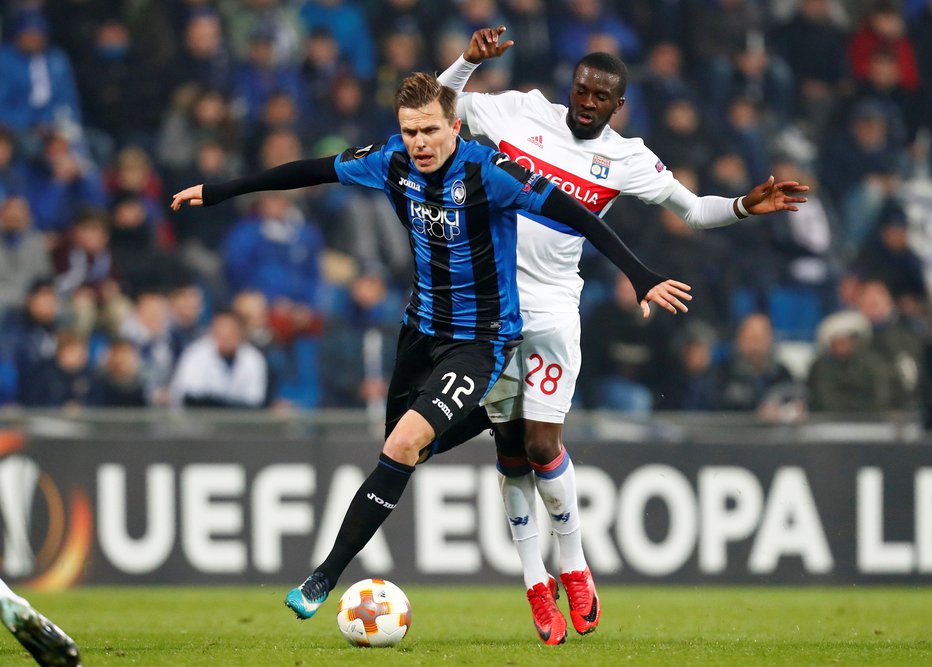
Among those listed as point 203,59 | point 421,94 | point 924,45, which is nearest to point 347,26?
point 203,59

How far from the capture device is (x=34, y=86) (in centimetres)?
1324

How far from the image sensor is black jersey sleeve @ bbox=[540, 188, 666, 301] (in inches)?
233

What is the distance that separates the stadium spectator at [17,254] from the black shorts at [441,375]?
6224 millimetres

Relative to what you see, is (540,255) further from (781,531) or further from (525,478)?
(781,531)

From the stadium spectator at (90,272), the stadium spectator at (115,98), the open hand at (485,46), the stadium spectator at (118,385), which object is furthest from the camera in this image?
the stadium spectator at (115,98)

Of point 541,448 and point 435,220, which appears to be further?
point 541,448

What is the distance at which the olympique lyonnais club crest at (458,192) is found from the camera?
6301 millimetres

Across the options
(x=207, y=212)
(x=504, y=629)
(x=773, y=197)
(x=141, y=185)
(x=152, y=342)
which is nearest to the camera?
(x=773, y=197)

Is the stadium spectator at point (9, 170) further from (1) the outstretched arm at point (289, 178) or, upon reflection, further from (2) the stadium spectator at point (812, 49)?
(2) the stadium spectator at point (812, 49)

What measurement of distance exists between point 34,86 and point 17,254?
6.57 feet

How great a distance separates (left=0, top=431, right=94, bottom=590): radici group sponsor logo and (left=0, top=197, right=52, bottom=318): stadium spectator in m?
2.02

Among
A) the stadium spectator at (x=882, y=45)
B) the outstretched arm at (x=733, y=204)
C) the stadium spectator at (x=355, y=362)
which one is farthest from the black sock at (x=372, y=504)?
the stadium spectator at (x=882, y=45)

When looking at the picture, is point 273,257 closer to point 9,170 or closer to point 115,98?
point 9,170

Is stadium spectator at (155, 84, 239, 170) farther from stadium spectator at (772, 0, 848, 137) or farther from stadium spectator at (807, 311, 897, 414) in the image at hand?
stadium spectator at (772, 0, 848, 137)
